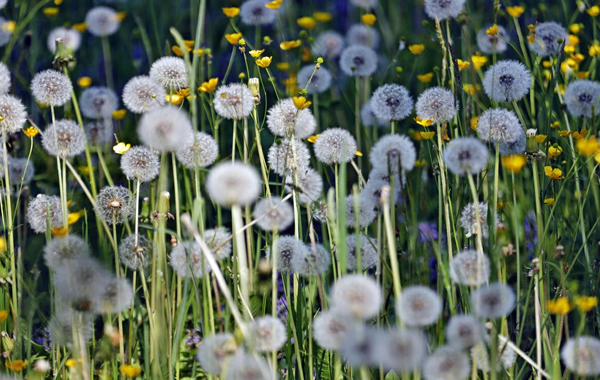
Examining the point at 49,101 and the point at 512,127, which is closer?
the point at 512,127

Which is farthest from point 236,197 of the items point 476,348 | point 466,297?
point 466,297

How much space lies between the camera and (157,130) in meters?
1.25

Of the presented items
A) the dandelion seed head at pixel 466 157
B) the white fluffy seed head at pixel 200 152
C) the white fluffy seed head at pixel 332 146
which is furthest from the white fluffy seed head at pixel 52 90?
the dandelion seed head at pixel 466 157

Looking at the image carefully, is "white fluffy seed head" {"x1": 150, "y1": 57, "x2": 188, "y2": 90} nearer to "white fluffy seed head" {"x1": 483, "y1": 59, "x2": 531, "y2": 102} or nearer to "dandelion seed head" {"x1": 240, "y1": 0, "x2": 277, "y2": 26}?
"white fluffy seed head" {"x1": 483, "y1": 59, "x2": 531, "y2": 102}

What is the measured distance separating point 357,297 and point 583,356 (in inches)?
16.0

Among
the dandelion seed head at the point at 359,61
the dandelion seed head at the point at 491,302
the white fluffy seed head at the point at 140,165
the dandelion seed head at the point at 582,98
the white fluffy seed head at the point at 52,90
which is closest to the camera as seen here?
the dandelion seed head at the point at 491,302

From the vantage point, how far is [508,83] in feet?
6.25

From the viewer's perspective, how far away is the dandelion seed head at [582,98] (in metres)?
2.02

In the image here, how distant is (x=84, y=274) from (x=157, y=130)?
0.24m

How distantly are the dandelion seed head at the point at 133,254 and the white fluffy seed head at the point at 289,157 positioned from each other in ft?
1.07

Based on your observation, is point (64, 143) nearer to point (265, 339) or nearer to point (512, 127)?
point (265, 339)

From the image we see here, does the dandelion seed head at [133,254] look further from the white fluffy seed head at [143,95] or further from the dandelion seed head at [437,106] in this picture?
the dandelion seed head at [437,106]

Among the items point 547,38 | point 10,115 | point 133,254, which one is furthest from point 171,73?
point 547,38

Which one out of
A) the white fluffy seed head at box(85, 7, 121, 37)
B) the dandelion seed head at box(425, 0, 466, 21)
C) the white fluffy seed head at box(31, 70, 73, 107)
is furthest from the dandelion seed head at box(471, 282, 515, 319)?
the white fluffy seed head at box(85, 7, 121, 37)
